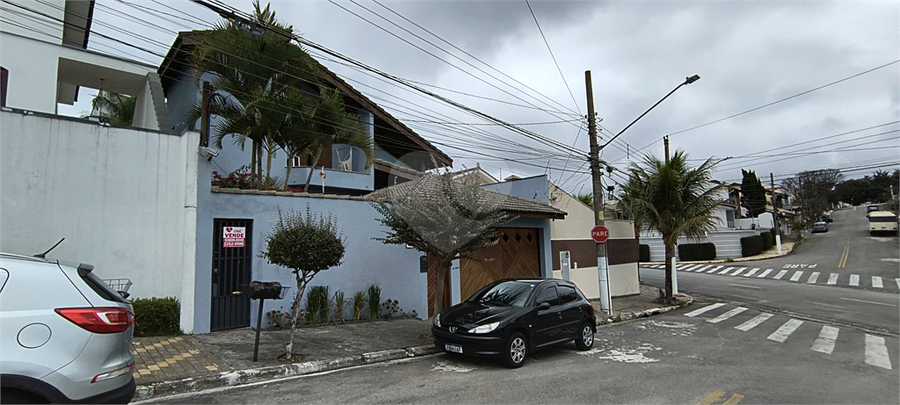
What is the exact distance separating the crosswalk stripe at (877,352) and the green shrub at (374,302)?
972cm

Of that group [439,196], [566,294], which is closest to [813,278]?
[566,294]

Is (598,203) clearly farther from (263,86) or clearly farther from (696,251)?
(696,251)

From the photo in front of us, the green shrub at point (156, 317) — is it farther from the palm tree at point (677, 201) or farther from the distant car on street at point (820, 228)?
the distant car on street at point (820, 228)

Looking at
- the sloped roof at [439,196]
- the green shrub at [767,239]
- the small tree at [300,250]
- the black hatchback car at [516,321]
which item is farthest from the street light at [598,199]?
the green shrub at [767,239]

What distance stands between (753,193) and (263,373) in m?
64.5

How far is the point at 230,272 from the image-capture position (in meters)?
9.42

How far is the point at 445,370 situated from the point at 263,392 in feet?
8.91

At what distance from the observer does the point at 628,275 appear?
20188 mm

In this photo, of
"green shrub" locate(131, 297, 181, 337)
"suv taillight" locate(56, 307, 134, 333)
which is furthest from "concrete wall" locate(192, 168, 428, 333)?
"suv taillight" locate(56, 307, 134, 333)

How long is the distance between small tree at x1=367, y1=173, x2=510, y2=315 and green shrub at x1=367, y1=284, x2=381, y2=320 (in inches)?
99.8

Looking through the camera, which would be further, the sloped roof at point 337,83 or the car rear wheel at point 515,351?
the sloped roof at point 337,83

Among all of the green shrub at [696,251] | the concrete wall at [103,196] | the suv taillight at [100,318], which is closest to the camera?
the suv taillight at [100,318]

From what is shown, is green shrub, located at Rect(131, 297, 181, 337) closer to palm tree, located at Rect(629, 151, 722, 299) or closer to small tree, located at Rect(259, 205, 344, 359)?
small tree, located at Rect(259, 205, 344, 359)

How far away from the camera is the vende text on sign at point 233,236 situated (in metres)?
9.39
